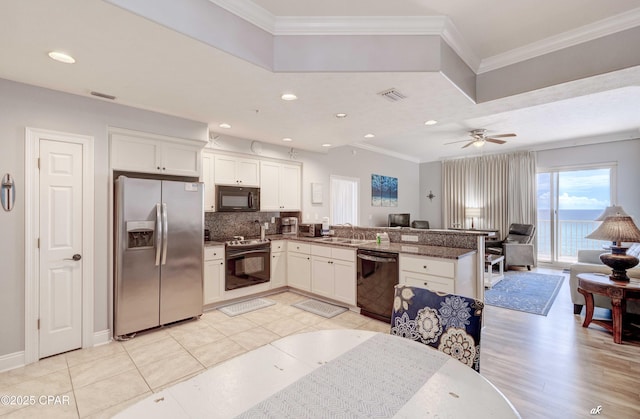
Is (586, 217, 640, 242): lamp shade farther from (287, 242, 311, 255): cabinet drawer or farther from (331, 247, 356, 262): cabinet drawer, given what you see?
(287, 242, 311, 255): cabinet drawer

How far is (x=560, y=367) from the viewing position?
2.46m

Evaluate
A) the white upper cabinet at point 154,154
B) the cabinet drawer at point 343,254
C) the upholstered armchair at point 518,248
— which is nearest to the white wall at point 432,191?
the upholstered armchair at point 518,248

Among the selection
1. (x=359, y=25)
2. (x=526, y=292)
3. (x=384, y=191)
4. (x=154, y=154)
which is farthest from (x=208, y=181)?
(x=526, y=292)

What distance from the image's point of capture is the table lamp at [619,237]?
114 inches

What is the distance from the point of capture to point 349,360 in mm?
1201

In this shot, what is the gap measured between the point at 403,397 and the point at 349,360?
11.2 inches

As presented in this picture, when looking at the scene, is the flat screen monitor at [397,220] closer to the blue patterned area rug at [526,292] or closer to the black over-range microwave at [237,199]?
the blue patterned area rug at [526,292]

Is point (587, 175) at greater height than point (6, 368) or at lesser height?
greater

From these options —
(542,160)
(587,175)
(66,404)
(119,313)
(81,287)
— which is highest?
(542,160)

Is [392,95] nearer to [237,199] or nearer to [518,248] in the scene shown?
[237,199]

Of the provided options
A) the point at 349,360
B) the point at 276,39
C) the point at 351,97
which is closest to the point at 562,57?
the point at 351,97

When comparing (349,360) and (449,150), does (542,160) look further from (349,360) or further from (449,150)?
(349,360)

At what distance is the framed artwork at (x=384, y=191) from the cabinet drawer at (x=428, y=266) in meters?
3.99

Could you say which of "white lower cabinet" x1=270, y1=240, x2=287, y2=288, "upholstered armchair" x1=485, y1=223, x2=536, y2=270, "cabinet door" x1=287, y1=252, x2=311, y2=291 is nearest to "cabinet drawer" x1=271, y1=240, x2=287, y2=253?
"white lower cabinet" x1=270, y1=240, x2=287, y2=288
